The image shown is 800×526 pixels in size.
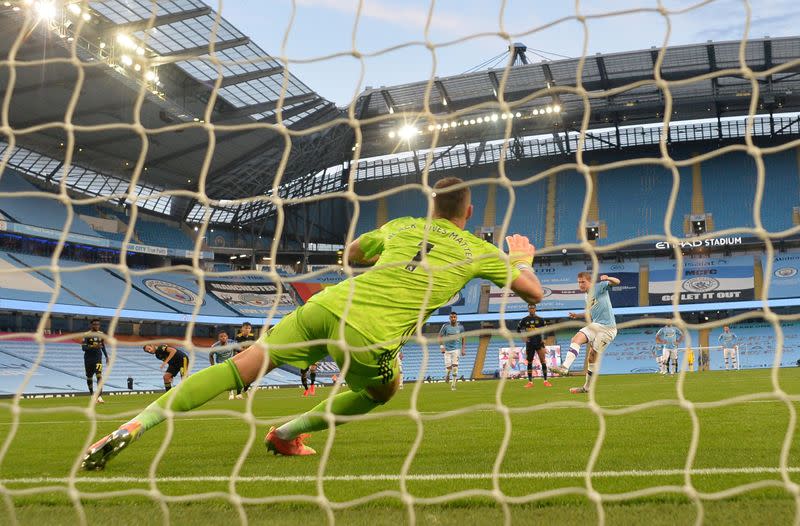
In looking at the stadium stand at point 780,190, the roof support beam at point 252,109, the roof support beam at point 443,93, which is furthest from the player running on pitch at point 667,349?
the roof support beam at point 252,109

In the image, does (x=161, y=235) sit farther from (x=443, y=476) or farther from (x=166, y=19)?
(x=443, y=476)

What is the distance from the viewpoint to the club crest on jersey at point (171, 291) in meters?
39.5

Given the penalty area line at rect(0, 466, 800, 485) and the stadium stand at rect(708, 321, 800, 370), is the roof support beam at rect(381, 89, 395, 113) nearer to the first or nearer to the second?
the stadium stand at rect(708, 321, 800, 370)

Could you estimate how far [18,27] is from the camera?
2595 centimetres

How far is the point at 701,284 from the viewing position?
1532 inches

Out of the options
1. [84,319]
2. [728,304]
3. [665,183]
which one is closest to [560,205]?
[665,183]

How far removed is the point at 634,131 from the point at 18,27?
32.1 metres

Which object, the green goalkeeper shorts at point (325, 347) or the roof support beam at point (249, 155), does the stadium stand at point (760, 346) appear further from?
the green goalkeeper shorts at point (325, 347)

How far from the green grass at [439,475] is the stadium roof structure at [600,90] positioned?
86.2 ft

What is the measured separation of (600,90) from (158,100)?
18.9 metres

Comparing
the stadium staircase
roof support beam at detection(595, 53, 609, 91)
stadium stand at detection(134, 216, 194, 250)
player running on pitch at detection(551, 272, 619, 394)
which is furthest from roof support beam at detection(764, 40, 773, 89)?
stadium stand at detection(134, 216, 194, 250)

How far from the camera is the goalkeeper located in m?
4.12

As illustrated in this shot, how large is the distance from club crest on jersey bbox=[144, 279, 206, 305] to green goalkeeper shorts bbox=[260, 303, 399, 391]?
3614 cm

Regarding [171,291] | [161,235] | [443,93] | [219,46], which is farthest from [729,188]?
[161,235]
